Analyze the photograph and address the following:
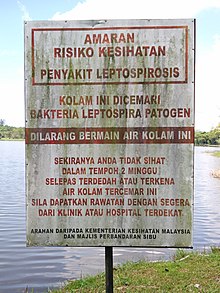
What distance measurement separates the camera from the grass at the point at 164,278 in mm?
7578

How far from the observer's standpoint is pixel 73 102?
16.2 feet

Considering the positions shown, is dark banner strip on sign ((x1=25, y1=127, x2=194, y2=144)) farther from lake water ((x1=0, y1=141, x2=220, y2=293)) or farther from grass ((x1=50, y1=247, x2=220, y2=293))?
lake water ((x1=0, y1=141, x2=220, y2=293))

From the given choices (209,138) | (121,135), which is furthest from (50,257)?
(209,138)

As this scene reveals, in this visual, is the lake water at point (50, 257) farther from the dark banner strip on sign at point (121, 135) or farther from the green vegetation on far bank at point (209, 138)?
the green vegetation on far bank at point (209, 138)

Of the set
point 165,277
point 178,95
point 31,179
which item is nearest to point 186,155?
point 178,95

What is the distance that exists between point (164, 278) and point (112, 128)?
14.0ft

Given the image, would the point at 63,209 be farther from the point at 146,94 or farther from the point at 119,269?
the point at 119,269

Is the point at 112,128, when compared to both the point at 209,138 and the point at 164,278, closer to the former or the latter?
the point at 164,278

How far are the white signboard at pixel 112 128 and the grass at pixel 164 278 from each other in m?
2.81

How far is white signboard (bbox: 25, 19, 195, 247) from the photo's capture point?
193 inches

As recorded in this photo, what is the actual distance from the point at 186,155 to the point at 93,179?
3.19ft

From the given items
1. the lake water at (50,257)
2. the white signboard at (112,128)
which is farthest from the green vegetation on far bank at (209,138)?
the white signboard at (112,128)

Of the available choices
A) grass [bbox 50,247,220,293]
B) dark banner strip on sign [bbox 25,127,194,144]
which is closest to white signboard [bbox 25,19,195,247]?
dark banner strip on sign [bbox 25,127,194,144]

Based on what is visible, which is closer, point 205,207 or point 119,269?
point 119,269
